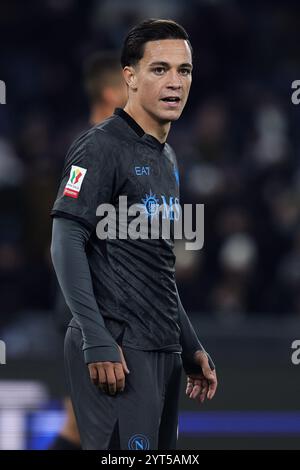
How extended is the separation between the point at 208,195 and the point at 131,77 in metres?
5.27

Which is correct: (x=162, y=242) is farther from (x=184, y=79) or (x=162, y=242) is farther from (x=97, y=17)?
(x=97, y=17)

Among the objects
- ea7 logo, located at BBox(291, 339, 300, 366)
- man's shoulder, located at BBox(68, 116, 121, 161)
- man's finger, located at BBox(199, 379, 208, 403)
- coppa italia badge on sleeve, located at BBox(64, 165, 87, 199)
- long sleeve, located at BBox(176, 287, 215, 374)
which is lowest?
ea7 logo, located at BBox(291, 339, 300, 366)

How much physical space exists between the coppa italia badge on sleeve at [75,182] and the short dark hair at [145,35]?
41 cm

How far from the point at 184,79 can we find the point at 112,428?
1.11 meters

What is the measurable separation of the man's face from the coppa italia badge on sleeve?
33 cm

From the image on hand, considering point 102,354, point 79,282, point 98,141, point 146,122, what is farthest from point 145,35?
point 102,354

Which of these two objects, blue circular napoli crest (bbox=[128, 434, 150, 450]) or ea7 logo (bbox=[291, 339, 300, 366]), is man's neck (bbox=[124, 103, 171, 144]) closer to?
blue circular napoli crest (bbox=[128, 434, 150, 450])

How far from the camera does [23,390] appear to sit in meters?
6.51

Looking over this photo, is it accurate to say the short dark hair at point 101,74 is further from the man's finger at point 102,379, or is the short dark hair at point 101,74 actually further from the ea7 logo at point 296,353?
the ea7 logo at point 296,353

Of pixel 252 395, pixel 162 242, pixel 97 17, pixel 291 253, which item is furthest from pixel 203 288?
pixel 162 242

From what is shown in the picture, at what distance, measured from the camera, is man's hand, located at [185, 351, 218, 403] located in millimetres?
3949

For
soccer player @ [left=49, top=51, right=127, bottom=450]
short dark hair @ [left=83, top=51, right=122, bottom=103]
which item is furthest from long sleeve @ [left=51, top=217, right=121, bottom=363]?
short dark hair @ [left=83, top=51, right=122, bottom=103]

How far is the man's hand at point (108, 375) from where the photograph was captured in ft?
11.2

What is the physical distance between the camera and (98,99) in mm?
5180
